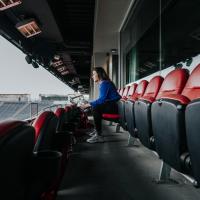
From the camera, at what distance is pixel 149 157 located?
2736mm

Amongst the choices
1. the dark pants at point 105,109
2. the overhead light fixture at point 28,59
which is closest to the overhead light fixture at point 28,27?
the overhead light fixture at point 28,59

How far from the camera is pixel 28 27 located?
22.2 ft

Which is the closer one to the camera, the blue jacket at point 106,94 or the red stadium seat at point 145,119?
the red stadium seat at point 145,119

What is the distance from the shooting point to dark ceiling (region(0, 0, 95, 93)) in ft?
21.5

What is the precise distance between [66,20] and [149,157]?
20.9ft

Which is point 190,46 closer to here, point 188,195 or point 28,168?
point 188,195

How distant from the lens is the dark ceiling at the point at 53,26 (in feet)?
21.5

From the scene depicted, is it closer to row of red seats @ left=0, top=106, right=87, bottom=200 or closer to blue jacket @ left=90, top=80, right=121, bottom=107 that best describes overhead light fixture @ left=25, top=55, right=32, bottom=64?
blue jacket @ left=90, top=80, right=121, bottom=107

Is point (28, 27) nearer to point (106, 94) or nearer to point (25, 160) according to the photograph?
point (106, 94)

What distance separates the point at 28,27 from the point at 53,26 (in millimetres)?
1488

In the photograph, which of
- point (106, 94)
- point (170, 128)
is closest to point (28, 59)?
point (106, 94)

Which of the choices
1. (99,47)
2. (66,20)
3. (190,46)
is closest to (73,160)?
(190,46)

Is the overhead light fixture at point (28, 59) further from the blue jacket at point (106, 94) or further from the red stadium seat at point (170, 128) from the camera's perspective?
the red stadium seat at point (170, 128)

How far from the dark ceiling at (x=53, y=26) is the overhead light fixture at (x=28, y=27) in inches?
6.3
